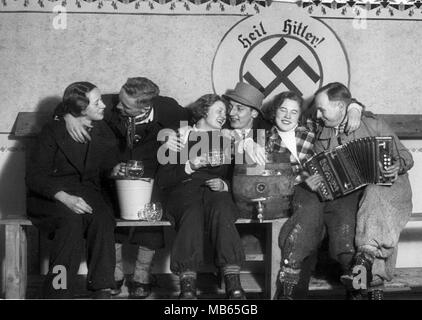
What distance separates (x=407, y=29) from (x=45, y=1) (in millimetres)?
2570

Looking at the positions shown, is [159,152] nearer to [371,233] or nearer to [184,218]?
[184,218]

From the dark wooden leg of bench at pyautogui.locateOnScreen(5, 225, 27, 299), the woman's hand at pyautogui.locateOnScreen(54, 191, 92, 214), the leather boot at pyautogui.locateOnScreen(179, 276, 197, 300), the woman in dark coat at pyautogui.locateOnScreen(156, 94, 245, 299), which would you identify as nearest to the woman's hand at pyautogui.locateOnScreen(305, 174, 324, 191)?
the woman in dark coat at pyautogui.locateOnScreen(156, 94, 245, 299)

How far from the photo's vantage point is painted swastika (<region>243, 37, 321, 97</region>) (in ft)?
20.0

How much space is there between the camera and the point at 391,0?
6.15 m

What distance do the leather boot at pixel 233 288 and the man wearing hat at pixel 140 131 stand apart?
731mm

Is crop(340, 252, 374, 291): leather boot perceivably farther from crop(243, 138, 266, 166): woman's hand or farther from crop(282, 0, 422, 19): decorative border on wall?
crop(282, 0, 422, 19): decorative border on wall

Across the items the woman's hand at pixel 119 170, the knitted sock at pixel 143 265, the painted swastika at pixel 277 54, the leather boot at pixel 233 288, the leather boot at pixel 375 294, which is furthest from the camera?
the painted swastika at pixel 277 54

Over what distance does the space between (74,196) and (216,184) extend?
34.0 inches

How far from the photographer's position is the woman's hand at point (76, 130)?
5.26 meters

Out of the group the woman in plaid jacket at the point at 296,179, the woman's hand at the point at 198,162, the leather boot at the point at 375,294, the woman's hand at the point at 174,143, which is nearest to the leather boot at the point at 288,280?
the woman in plaid jacket at the point at 296,179

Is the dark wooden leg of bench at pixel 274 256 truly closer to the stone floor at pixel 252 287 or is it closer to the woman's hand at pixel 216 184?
the stone floor at pixel 252 287

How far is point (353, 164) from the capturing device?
529cm

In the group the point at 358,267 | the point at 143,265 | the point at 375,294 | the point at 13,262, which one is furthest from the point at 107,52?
the point at 375,294
